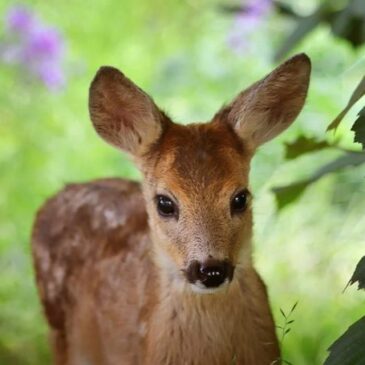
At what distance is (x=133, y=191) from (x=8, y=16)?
3.02 meters

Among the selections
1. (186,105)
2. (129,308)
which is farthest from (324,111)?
(129,308)

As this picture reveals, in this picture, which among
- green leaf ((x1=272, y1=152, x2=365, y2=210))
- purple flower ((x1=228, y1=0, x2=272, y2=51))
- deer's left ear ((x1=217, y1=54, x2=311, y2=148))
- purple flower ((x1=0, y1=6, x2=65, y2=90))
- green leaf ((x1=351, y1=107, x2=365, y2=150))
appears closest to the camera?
green leaf ((x1=351, y1=107, x2=365, y2=150))

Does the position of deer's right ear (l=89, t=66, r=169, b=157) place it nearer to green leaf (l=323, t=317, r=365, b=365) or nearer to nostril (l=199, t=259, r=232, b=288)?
nostril (l=199, t=259, r=232, b=288)

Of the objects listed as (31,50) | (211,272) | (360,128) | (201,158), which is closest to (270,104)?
(201,158)

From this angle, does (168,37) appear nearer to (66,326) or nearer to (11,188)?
(11,188)

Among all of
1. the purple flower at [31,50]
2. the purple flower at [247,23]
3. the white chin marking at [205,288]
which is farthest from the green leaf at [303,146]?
the purple flower at [31,50]

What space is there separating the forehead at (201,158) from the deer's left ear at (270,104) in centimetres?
5

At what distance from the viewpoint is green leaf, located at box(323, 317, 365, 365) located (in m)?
3.13

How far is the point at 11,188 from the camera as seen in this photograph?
697 centimetres

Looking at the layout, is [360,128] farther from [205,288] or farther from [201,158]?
[201,158]

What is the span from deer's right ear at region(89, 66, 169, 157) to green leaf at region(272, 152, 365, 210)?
51 centimetres

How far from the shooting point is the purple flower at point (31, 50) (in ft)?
25.7

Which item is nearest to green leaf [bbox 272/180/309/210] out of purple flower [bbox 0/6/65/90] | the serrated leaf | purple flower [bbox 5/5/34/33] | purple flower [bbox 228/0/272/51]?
the serrated leaf

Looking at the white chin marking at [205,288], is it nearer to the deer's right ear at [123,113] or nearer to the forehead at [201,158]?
the forehead at [201,158]
